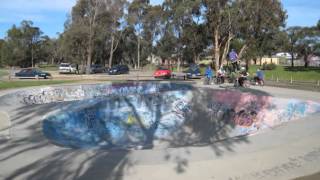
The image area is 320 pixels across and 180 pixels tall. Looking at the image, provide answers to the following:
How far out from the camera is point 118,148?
12438 mm

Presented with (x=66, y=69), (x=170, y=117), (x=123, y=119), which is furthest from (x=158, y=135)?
(x=66, y=69)

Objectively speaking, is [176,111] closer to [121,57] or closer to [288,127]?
[288,127]

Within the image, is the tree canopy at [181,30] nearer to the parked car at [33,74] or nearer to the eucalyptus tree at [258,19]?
the eucalyptus tree at [258,19]

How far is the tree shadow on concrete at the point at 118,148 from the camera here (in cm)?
Result: 969

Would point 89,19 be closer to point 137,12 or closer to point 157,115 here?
point 137,12

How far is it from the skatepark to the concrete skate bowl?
5cm

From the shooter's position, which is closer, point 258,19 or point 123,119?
point 123,119

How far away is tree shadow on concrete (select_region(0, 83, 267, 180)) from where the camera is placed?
9688mm

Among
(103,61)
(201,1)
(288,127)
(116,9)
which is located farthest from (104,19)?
(288,127)

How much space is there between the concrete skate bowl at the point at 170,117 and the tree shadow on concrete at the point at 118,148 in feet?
0.18

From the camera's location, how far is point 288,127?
1452 cm

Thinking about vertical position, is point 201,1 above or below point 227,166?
above

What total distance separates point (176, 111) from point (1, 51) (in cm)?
11399

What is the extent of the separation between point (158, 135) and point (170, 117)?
9.04ft
